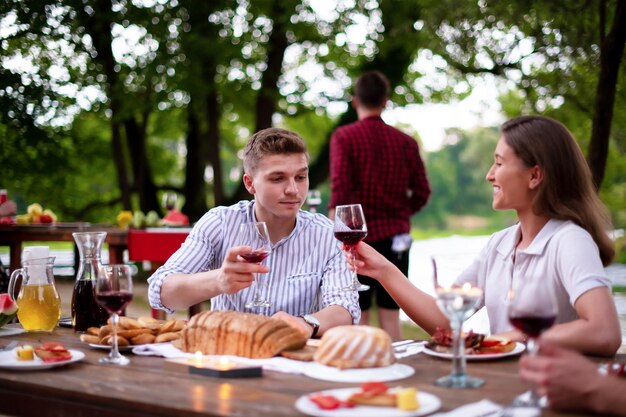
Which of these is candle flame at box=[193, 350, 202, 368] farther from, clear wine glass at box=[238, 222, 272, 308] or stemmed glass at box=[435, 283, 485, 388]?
stemmed glass at box=[435, 283, 485, 388]

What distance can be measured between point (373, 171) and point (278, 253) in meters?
2.24

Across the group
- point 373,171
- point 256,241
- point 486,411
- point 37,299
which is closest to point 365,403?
point 486,411

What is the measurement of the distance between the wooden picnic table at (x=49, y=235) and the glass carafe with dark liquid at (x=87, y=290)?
3.36 metres

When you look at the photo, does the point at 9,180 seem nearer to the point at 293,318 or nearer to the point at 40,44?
the point at 40,44

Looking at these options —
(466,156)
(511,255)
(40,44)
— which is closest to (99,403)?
(511,255)

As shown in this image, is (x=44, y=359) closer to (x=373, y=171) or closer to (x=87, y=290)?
(x=87, y=290)

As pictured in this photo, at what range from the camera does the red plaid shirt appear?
521 centimetres

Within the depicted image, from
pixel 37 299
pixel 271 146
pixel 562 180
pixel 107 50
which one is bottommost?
pixel 37 299

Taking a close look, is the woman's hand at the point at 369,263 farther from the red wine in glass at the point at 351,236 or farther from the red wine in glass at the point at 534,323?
the red wine in glass at the point at 534,323

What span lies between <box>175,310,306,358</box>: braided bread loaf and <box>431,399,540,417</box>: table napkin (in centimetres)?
67

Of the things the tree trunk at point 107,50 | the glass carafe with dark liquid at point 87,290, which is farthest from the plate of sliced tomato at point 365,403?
the tree trunk at point 107,50

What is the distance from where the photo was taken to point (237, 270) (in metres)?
2.47

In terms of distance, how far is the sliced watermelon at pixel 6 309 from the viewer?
274 centimetres

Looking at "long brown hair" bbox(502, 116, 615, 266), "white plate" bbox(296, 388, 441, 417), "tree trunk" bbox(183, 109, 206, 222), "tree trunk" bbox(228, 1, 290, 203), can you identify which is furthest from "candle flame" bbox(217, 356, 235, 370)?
"tree trunk" bbox(183, 109, 206, 222)
